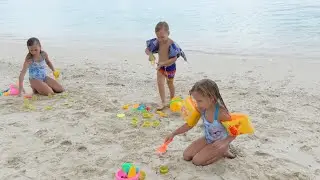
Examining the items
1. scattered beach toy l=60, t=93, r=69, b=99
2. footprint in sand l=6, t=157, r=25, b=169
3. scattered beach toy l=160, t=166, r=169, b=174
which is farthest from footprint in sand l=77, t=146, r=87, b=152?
scattered beach toy l=60, t=93, r=69, b=99

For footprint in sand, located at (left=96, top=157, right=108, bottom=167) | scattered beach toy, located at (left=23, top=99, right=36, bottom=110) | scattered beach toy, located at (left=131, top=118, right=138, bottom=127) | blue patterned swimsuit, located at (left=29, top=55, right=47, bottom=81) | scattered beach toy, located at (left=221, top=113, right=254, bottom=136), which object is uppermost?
blue patterned swimsuit, located at (left=29, top=55, right=47, bottom=81)

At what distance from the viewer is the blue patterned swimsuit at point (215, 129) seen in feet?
12.4

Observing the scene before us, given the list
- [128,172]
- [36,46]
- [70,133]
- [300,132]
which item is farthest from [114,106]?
[300,132]

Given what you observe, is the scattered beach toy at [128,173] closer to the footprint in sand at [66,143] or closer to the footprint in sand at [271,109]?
the footprint in sand at [66,143]

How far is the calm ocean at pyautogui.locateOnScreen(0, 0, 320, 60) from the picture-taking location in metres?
10.0

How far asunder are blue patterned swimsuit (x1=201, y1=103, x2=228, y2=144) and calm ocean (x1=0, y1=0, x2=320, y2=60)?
5.52m

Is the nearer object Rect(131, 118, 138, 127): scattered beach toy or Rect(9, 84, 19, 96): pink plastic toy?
Rect(131, 118, 138, 127): scattered beach toy

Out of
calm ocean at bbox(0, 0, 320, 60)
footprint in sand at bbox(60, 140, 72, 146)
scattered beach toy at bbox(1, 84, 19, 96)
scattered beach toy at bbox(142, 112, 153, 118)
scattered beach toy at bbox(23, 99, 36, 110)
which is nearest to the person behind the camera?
footprint in sand at bbox(60, 140, 72, 146)

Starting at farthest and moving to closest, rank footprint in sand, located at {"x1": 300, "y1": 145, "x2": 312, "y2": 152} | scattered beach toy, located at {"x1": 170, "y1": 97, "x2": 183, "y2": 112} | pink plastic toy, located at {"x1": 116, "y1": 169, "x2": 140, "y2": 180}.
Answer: scattered beach toy, located at {"x1": 170, "y1": 97, "x2": 183, "y2": 112} → footprint in sand, located at {"x1": 300, "y1": 145, "x2": 312, "y2": 152} → pink plastic toy, located at {"x1": 116, "y1": 169, "x2": 140, "y2": 180}

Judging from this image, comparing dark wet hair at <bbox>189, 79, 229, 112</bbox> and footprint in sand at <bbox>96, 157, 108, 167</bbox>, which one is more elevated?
dark wet hair at <bbox>189, 79, 229, 112</bbox>

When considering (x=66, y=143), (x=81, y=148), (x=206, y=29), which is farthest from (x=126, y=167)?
(x=206, y=29)

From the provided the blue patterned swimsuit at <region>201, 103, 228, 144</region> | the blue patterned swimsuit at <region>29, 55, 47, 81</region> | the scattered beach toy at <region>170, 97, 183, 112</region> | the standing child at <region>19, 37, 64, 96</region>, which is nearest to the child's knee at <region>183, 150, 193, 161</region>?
the blue patterned swimsuit at <region>201, 103, 228, 144</region>

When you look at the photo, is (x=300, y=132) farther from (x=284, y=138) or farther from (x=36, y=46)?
(x=36, y=46)

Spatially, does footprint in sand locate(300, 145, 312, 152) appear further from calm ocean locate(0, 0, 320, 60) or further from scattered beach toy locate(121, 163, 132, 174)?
calm ocean locate(0, 0, 320, 60)
